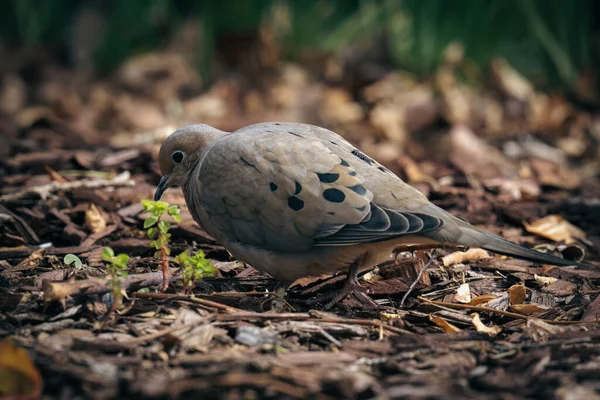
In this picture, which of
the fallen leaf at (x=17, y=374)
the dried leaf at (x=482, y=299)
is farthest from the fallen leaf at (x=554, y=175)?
the fallen leaf at (x=17, y=374)

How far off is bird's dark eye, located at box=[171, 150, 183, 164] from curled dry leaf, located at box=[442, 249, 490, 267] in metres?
1.53

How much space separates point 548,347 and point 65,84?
636cm

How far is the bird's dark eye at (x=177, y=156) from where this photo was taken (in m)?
4.27

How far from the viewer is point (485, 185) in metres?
5.91

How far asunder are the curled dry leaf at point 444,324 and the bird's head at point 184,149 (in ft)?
4.99

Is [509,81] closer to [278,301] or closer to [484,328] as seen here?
[484,328]

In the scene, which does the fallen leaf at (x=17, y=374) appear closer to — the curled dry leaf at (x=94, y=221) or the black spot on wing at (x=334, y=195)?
the black spot on wing at (x=334, y=195)

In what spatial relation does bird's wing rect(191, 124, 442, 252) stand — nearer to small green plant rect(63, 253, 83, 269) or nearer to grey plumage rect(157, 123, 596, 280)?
grey plumage rect(157, 123, 596, 280)

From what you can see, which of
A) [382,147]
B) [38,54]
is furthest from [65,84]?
[382,147]

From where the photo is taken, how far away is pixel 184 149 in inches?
168

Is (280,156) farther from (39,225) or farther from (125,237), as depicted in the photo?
(39,225)

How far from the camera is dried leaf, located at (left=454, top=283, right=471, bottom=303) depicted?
3.91 metres

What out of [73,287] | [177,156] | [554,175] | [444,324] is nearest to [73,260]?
[73,287]

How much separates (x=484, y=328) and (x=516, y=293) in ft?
1.48
